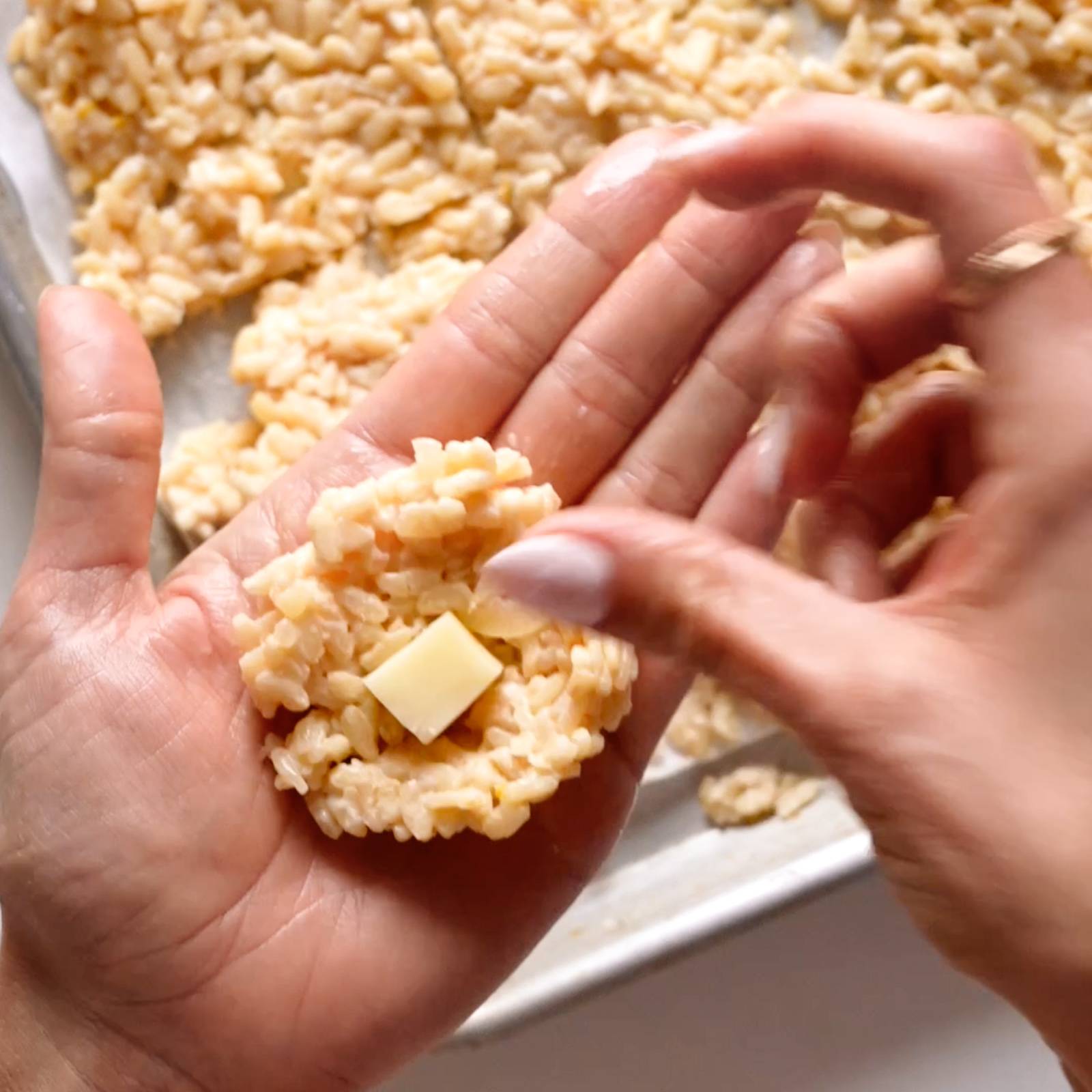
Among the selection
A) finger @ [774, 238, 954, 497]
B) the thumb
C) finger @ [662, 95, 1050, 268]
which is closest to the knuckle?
finger @ [662, 95, 1050, 268]

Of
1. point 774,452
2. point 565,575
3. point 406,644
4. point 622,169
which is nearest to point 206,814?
point 406,644

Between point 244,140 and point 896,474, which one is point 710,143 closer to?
point 896,474

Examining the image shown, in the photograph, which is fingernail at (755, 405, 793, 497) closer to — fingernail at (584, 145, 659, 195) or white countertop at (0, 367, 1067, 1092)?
fingernail at (584, 145, 659, 195)

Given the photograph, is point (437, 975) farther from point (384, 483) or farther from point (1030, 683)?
point (1030, 683)

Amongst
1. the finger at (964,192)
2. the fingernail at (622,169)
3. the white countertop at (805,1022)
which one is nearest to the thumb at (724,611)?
the finger at (964,192)

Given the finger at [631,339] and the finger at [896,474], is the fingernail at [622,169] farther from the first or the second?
the finger at [896,474]

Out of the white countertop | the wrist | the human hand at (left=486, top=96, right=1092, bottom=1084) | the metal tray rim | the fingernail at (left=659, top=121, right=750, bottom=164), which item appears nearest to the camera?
the human hand at (left=486, top=96, right=1092, bottom=1084)
